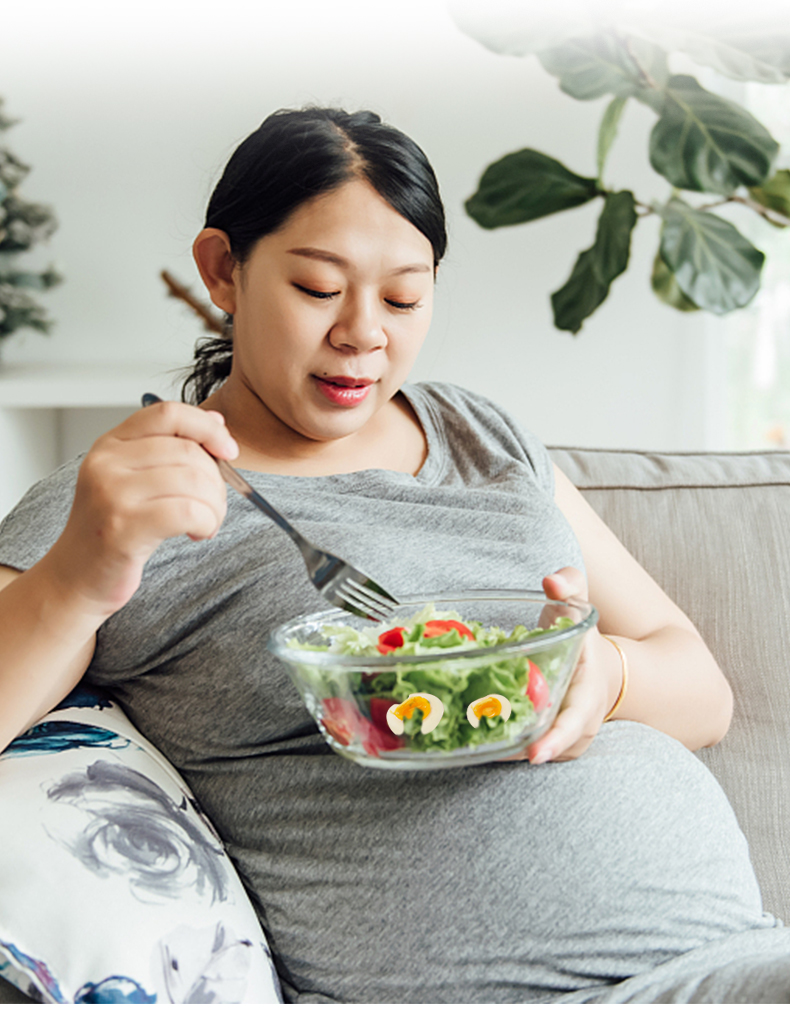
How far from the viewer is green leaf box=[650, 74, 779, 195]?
1943 millimetres

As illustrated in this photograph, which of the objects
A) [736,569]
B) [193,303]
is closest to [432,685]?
[736,569]

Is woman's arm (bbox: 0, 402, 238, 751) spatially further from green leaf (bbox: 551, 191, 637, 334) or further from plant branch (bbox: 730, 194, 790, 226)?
plant branch (bbox: 730, 194, 790, 226)

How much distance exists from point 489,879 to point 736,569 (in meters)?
0.63

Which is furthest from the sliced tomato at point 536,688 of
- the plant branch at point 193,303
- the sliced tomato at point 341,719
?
the plant branch at point 193,303

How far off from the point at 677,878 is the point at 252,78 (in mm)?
2233

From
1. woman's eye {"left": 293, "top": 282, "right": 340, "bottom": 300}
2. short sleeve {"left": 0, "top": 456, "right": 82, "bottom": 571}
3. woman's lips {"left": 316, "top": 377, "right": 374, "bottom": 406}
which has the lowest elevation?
short sleeve {"left": 0, "top": 456, "right": 82, "bottom": 571}

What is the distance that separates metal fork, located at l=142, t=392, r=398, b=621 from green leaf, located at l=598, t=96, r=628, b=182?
5.58ft

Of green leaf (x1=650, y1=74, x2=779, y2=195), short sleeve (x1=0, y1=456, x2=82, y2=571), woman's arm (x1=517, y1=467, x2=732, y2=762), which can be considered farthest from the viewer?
green leaf (x1=650, y1=74, x2=779, y2=195)

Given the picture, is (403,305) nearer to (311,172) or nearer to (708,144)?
(311,172)

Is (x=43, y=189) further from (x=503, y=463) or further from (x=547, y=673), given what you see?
(x=547, y=673)

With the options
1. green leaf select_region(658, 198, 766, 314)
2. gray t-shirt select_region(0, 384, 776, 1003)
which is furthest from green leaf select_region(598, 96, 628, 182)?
gray t-shirt select_region(0, 384, 776, 1003)

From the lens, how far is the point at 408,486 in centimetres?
101

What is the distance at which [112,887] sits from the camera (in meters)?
0.71

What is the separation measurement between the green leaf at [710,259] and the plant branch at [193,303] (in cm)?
104
